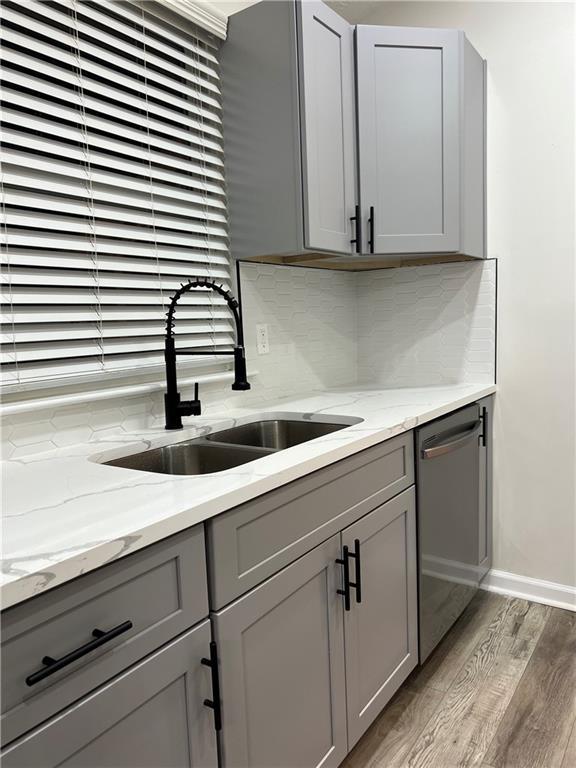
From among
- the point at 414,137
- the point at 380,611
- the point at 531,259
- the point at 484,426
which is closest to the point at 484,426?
the point at 484,426

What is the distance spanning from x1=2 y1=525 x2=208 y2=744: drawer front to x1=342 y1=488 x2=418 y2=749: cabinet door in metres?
0.58

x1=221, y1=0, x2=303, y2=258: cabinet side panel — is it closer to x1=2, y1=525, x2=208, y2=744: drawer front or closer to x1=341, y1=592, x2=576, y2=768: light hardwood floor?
x1=2, y1=525, x2=208, y2=744: drawer front

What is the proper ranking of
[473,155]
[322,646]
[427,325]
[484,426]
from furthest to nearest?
[427,325], [484,426], [473,155], [322,646]

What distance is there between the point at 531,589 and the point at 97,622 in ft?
7.25

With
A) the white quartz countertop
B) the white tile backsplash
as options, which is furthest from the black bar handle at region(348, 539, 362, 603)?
the white tile backsplash

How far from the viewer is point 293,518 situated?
4.12 ft

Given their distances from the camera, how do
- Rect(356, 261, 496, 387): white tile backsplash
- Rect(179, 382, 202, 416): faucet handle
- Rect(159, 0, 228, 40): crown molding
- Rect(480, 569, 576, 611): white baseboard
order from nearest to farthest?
Rect(179, 382, 202, 416): faucet handle < Rect(159, 0, 228, 40): crown molding < Rect(480, 569, 576, 611): white baseboard < Rect(356, 261, 496, 387): white tile backsplash

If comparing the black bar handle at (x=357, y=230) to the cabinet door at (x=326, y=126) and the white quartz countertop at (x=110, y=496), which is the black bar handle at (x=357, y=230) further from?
the white quartz countertop at (x=110, y=496)

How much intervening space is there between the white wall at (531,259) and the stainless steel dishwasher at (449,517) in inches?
6.8

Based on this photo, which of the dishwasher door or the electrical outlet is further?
the electrical outlet

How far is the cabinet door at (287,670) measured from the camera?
1.09 metres

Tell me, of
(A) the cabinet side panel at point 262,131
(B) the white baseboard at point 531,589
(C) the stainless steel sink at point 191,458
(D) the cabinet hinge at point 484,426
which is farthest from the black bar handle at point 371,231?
(B) the white baseboard at point 531,589

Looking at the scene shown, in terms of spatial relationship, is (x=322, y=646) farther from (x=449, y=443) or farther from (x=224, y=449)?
(x=449, y=443)

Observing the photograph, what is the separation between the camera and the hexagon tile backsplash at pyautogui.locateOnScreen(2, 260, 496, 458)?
224 centimetres
